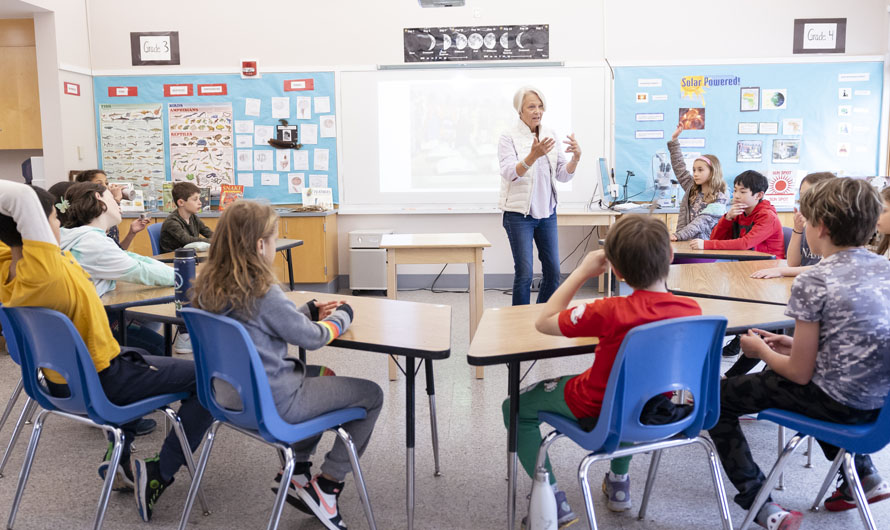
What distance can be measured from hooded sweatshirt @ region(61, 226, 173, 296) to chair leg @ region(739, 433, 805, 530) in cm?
209

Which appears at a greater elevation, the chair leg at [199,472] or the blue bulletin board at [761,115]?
the blue bulletin board at [761,115]

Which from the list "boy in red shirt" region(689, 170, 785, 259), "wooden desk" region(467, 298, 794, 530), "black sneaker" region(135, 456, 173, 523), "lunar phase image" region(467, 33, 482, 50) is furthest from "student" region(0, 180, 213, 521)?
"lunar phase image" region(467, 33, 482, 50)

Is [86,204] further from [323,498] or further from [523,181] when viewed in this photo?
[523,181]

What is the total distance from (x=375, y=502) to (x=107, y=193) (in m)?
1.60

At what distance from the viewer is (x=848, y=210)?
1729 mm

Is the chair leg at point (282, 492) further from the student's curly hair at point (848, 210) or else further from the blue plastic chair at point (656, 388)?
the student's curly hair at point (848, 210)

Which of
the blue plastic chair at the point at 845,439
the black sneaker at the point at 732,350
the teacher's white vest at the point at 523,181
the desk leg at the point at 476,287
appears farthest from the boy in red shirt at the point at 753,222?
the blue plastic chair at the point at 845,439

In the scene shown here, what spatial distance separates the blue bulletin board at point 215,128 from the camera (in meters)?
6.02

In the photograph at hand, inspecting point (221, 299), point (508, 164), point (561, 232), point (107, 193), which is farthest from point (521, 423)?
point (561, 232)

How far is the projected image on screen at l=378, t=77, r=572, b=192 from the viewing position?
599 centimetres

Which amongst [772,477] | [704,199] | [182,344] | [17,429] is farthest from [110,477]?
[704,199]

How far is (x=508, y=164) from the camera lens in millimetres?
3826

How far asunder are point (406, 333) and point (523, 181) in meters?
→ 2.09

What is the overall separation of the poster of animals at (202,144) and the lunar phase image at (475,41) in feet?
7.20
